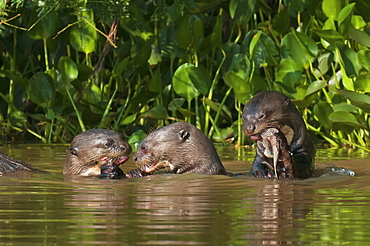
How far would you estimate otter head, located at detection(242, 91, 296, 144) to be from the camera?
5016mm

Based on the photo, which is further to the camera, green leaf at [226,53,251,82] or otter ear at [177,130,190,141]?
green leaf at [226,53,251,82]

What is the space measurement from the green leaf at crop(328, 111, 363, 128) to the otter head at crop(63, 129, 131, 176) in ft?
7.04

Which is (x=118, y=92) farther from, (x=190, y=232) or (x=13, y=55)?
(x=190, y=232)

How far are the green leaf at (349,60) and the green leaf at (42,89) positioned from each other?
2.94 metres

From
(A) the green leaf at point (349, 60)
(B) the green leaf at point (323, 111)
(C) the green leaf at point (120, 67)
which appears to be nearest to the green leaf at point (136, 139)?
(C) the green leaf at point (120, 67)

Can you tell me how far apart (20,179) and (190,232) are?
2253 millimetres

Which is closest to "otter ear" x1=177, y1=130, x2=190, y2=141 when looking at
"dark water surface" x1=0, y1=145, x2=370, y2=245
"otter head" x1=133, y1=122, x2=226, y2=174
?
"otter head" x1=133, y1=122, x2=226, y2=174

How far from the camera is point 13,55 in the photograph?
9.18 metres

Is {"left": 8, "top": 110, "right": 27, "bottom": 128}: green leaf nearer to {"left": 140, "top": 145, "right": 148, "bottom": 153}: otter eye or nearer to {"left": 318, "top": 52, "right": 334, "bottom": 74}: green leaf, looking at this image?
{"left": 318, "top": 52, "right": 334, "bottom": 74}: green leaf

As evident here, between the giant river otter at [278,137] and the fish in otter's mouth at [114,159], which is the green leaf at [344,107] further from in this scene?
the fish in otter's mouth at [114,159]

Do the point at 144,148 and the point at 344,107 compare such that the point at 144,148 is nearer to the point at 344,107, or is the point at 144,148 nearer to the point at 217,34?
the point at 344,107

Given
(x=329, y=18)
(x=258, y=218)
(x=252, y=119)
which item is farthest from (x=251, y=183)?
(x=329, y=18)

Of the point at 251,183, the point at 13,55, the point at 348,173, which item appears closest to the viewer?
the point at 251,183

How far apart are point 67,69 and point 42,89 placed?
0.37 meters
